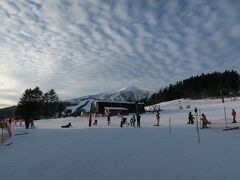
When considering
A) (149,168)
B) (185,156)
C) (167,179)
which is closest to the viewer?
A: (167,179)

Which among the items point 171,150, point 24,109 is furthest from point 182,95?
point 171,150

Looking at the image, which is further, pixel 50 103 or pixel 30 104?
pixel 50 103

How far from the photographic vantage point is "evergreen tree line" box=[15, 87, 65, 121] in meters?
87.1

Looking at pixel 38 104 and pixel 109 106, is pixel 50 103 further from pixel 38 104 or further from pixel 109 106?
pixel 109 106

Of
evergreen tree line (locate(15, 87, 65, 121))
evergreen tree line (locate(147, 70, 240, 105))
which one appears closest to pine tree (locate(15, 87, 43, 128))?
evergreen tree line (locate(15, 87, 65, 121))

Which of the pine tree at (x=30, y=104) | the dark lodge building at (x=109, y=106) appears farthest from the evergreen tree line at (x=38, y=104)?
the dark lodge building at (x=109, y=106)

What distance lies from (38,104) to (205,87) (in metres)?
79.6

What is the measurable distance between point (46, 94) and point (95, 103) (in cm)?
2763

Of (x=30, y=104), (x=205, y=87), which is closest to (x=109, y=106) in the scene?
(x=30, y=104)

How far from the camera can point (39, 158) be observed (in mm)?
11992

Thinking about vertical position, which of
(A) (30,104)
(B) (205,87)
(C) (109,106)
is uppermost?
(B) (205,87)

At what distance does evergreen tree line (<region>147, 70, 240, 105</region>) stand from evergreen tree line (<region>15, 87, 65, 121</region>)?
201ft

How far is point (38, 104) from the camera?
97375 millimetres

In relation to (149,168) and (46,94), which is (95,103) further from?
(149,168)
